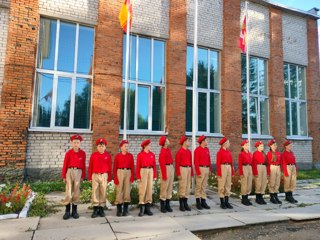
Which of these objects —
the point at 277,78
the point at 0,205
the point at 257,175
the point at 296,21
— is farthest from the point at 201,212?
the point at 296,21

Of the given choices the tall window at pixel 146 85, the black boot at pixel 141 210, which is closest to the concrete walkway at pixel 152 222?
the black boot at pixel 141 210

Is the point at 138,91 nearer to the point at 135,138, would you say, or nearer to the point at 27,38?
the point at 135,138

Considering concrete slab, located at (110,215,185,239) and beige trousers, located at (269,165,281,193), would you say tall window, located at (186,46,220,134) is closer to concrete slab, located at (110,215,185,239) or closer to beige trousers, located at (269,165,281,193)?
beige trousers, located at (269,165,281,193)

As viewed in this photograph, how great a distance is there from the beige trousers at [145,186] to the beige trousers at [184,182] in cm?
83

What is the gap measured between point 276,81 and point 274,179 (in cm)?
777

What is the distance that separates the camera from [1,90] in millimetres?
8500

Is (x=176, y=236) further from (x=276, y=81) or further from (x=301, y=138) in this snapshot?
(x=301, y=138)

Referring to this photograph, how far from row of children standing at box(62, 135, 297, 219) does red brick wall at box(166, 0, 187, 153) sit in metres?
4.04

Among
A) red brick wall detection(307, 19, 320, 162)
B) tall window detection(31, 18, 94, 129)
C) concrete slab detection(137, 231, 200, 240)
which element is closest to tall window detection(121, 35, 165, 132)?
tall window detection(31, 18, 94, 129)

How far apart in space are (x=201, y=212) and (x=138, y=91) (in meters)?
5.90

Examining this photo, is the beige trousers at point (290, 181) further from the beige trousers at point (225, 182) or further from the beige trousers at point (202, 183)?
the beige trousers at point (202, 183)

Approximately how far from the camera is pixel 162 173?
6.30m

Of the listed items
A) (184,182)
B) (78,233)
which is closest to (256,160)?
(184,182)

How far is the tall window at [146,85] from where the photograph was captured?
10.6 meters
